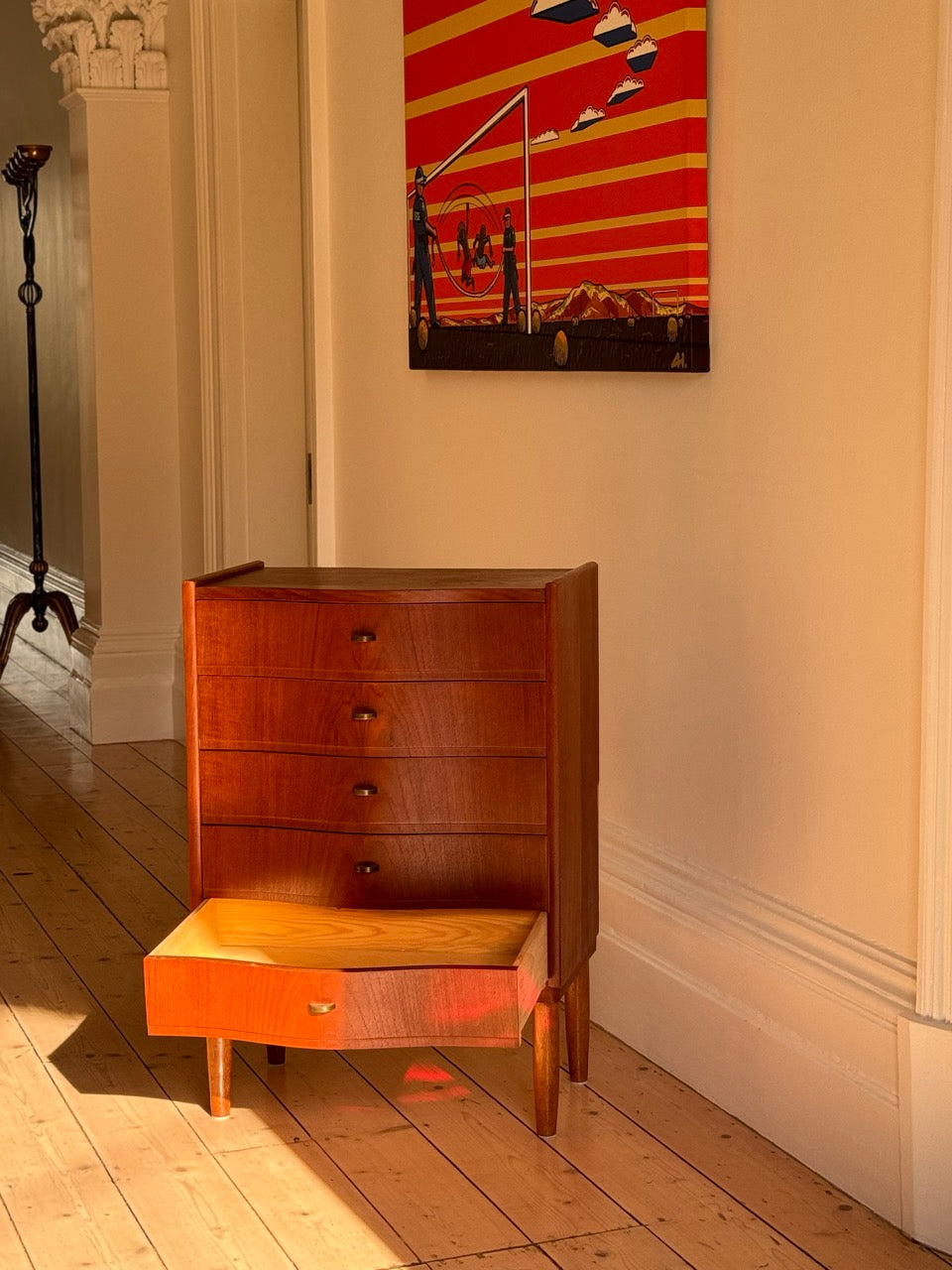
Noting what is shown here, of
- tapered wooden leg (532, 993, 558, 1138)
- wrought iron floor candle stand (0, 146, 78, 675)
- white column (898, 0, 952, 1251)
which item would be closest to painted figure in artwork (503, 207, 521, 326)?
white column (898, 0, 952, 1251)

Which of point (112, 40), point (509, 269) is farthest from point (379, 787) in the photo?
point (112, 40)

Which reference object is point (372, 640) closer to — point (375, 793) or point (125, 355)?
point (375, 793)

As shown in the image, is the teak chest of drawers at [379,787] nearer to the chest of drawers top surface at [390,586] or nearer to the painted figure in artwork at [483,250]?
the chest of drawers top surface at [390,586]

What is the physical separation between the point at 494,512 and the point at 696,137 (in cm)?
106

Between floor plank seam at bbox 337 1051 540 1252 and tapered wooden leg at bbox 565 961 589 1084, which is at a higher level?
tapered wooden leg at bbox 565 961 589 1084

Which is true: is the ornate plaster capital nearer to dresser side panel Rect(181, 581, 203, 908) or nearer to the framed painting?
the framed painting

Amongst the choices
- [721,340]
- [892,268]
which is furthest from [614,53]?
[892,268]

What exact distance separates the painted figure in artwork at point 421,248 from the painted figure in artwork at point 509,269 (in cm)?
34

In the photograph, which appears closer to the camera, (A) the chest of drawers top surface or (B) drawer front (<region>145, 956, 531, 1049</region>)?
(B) drawer front (<region>145, 956, 531, 1049</region>)

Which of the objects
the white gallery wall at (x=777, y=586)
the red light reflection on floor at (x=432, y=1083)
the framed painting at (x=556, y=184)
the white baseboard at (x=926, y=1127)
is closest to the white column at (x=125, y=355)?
the framed painting at (x=556, y=184)

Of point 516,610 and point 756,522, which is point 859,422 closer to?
point 756,522

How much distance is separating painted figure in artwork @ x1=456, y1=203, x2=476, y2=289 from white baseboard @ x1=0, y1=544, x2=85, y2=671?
3.73 m

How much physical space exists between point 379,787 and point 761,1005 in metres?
0.72

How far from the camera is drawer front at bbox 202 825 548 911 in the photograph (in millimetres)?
2766
